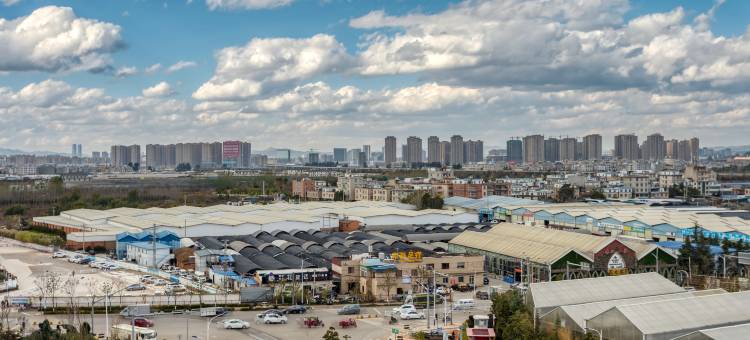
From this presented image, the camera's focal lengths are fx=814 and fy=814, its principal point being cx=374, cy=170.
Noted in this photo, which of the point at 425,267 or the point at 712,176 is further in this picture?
the point at 712,176

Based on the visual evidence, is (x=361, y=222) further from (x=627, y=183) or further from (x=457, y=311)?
(x=627, y=183)

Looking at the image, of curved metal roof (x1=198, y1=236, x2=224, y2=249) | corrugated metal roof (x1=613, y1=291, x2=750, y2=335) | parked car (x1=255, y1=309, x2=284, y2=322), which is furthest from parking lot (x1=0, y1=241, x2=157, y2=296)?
corrugated metal roof (x1=613, y1=291, x2=750, y2=335)

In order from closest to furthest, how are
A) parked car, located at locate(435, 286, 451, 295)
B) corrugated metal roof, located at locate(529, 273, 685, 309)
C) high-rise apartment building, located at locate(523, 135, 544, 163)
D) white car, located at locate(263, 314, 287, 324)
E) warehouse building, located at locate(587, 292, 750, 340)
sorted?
warehouse building, located at locate(587, 292, 750, 340), corrugated metal roof, located at locate(529, 273, 685, 309), white car, located at locate(263, 314, 287, 324), parked car, located at locate(435, 286, 451, 295), high-rise apartment building, located at locate(523, 135, 544, 163)

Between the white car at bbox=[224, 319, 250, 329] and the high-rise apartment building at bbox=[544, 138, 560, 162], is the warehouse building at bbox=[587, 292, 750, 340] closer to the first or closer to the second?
the white car at bbox=[224, 319, 250, 329]

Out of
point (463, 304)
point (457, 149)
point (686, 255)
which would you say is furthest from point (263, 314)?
point (457, 149)

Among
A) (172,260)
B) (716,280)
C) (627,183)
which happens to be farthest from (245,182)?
(716,280)

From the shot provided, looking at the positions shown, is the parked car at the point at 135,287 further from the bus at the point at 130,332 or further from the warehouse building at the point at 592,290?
the warehouse building at the point at 592,290

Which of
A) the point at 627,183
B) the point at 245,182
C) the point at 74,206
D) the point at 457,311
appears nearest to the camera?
the point at 457,311

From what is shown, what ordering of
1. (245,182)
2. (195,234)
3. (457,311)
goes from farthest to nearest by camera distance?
(245,182) < (195,234) < (457,311)
